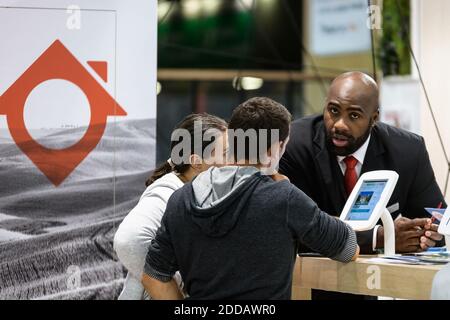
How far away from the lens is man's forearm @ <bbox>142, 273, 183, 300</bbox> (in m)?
2.40

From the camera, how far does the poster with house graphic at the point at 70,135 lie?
315cm

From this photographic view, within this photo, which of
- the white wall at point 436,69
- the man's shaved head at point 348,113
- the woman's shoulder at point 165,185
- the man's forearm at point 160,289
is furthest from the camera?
the white wall at point 436,69

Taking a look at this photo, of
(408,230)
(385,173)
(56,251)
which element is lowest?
(56,251)

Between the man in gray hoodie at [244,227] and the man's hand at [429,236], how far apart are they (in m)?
0.57

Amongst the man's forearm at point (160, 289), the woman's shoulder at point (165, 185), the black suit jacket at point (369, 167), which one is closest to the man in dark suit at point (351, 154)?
the black suit jacket at point (369, 167)

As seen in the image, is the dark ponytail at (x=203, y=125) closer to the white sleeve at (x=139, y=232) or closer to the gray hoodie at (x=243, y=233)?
the white sleeve at (x=139, y=232)

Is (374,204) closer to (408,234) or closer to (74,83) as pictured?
(408,234)

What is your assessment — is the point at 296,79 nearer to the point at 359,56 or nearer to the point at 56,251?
the point at 359,56

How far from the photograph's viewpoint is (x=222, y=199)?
87.4 inches

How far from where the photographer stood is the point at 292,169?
10.2ft

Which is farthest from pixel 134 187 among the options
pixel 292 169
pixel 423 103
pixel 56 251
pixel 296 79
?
pixel 296 79
